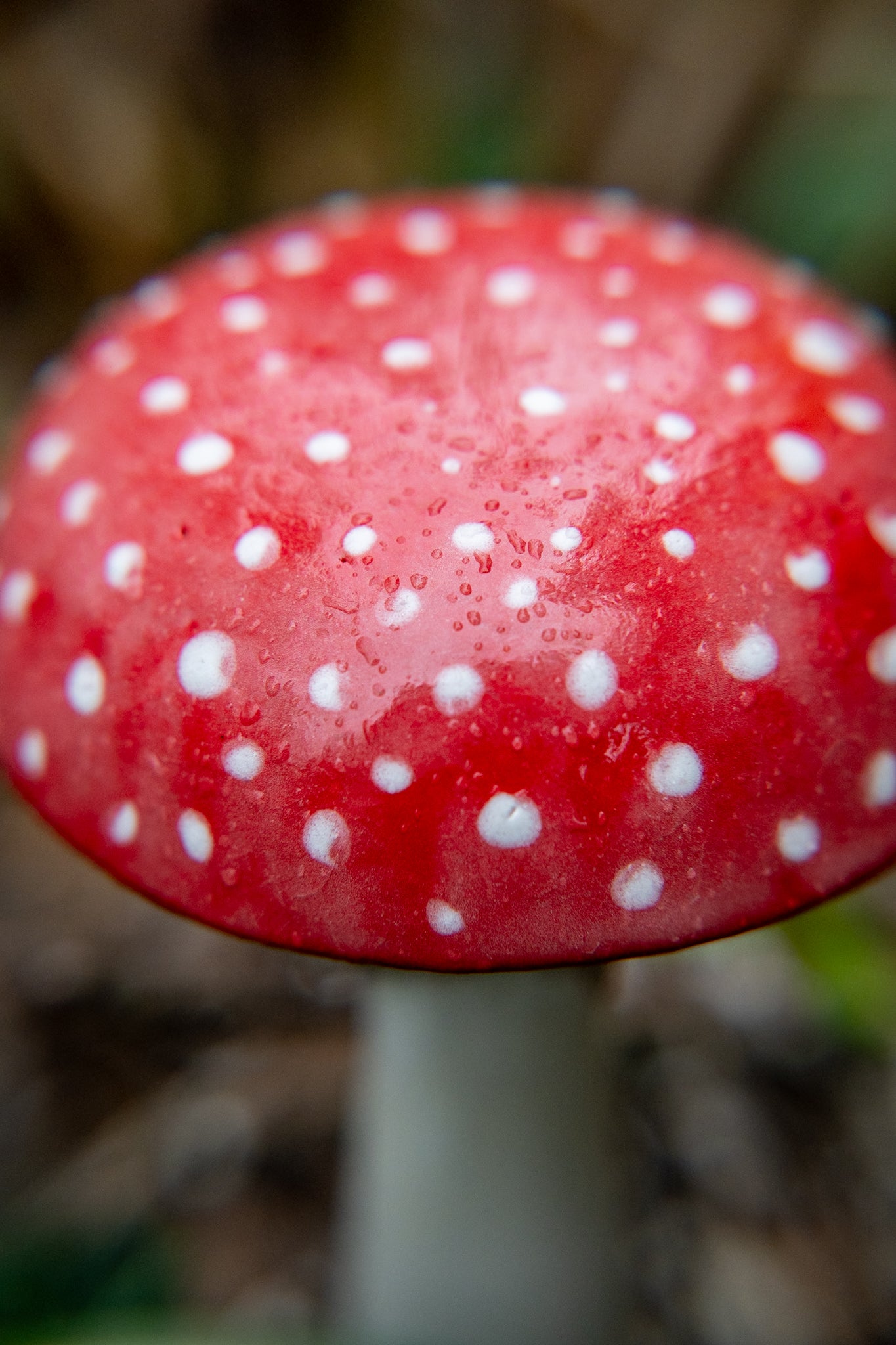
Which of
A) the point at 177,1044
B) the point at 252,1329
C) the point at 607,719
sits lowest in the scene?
the point at 177,1044

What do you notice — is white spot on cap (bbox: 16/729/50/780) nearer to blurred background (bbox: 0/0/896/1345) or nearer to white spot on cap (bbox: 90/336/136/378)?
white spot on cap (bbox: 90/336/136/378)

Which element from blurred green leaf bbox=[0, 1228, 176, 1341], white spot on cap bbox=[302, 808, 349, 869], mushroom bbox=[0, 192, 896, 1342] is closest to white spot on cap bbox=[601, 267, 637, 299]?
mushroom bbox=[0, 192, 896, 1342]

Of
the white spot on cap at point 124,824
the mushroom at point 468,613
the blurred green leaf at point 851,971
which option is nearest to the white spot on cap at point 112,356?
the mushroom at point 468,613

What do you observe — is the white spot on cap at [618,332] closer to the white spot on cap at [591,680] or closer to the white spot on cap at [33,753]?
the white spot on cap at [591,680]

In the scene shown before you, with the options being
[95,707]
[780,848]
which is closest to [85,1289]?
[95,707]

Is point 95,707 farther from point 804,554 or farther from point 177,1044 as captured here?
point 177,1044

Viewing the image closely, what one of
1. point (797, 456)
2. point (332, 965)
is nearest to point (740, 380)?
point (797, 456)
